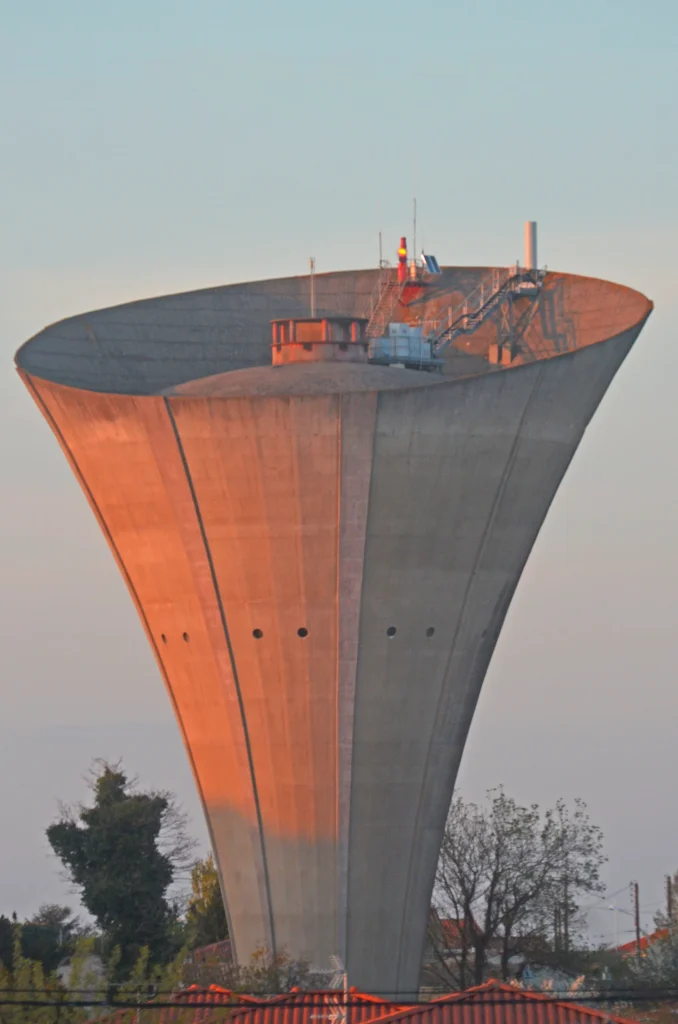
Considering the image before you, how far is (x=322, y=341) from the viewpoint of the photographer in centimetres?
4088

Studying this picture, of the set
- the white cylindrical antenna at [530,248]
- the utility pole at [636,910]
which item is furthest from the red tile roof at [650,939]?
the white cylindrical antenna at [530,248]

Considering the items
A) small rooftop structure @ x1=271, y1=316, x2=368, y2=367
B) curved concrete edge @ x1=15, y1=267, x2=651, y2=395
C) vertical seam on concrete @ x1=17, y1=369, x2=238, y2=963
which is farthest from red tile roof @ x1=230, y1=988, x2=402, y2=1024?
curved concrete edge @ x1=15, y1=267, x2=651, y2=395

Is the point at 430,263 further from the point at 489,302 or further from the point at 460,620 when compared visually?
the point at 460,620

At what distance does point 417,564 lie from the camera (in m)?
37.1

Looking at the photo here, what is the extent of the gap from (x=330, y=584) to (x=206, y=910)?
23684 mm

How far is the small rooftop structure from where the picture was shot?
40.9 metres

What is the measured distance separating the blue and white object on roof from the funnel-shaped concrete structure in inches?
246

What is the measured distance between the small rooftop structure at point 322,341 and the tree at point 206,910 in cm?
1987

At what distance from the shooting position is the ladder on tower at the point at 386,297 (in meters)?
44.9

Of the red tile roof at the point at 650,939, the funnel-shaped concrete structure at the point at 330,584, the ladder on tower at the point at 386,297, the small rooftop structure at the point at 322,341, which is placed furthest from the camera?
the red tile roof at the point at 650,939

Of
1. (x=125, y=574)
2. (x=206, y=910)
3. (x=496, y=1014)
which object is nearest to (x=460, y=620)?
(x=125, y=574)

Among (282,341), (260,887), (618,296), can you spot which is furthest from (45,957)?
(618,296)

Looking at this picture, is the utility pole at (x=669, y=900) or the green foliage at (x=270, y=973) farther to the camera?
the utility pole at (x=669, y=900)

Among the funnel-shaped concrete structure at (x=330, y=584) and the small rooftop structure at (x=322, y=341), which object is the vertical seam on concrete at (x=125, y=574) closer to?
the funnel-shaped concrete structure at (x=330, y=584)
